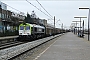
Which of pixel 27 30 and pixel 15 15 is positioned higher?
pixel 15 15

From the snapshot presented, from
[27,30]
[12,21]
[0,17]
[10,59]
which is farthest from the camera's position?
[12,21]

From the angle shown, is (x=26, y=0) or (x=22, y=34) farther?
(x=22, y=34)

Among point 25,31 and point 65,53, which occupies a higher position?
point 25,31

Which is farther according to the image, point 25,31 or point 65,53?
point 25,31

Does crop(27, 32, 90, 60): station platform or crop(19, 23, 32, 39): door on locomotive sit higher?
Answer: crop(19, 23, 32, 39): door on locomotive

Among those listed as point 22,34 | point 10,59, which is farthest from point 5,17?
point 10,59

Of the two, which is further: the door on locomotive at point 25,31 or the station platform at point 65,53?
the door on locomotive at point 25,31

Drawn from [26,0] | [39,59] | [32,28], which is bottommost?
[39,59]

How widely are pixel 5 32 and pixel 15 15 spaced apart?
29105 millimetres

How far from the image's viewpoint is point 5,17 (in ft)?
240

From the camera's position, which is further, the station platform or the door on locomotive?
the door on locomotive

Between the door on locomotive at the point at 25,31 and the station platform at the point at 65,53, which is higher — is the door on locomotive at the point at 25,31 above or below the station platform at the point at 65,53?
above

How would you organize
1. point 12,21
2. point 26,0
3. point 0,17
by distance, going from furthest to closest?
point 12,21 < point 0,17 < point 26,0

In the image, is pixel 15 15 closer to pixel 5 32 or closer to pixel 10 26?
pixel 10 26
